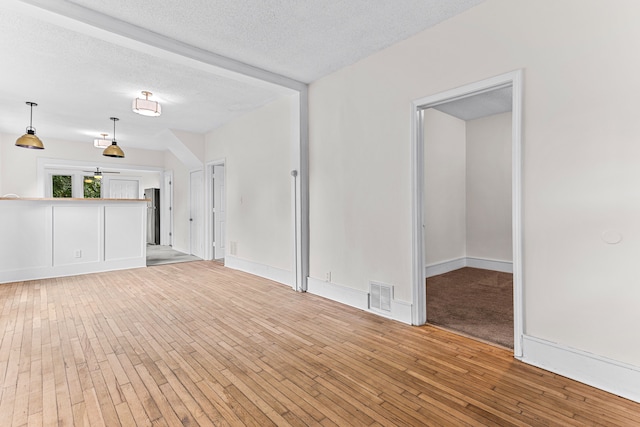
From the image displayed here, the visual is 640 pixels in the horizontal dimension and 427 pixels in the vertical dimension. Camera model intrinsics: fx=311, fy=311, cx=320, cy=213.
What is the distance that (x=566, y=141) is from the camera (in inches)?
85.7

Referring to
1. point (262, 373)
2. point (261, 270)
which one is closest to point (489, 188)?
point (261, 270)

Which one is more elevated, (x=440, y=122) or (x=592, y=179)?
(x=440, y=122)

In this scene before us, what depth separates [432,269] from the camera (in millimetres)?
5207

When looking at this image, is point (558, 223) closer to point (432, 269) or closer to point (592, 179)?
point (592, 179)

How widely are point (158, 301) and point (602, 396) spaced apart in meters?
4.30

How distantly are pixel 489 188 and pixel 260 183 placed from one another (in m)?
4.12

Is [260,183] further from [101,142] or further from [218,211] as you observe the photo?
[101,142]

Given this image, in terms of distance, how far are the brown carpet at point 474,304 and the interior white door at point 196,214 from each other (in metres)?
5.05

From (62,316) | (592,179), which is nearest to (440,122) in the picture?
(592,179)

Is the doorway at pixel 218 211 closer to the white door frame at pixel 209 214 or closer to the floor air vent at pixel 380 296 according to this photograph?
the white door frame at pixel 209 214

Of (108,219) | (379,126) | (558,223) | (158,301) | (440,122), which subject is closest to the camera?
(558,223)

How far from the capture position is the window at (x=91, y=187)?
969 cm

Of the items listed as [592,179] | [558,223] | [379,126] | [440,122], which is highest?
[440,122]

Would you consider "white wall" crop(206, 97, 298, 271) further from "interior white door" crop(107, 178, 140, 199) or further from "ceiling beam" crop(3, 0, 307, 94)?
"interior white door" crop(107, 178, 140, 199)
